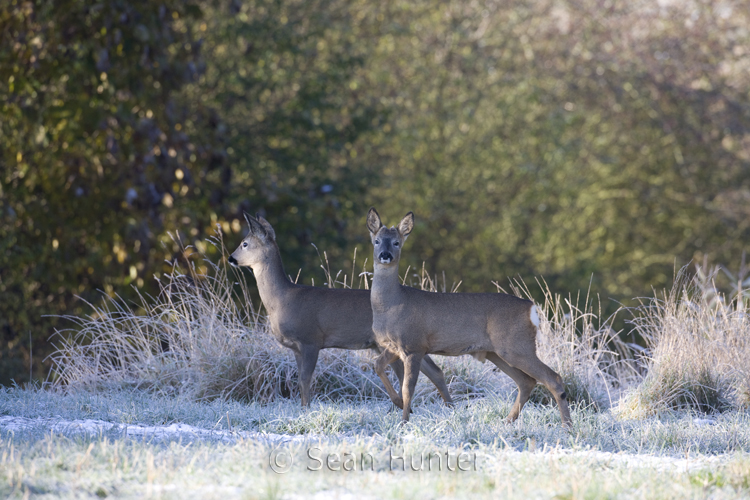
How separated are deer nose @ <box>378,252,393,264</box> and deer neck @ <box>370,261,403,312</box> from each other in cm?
16

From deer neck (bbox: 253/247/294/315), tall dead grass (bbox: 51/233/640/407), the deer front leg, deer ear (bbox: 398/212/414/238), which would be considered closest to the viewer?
deer ear (bbox: 398/212/414/238)

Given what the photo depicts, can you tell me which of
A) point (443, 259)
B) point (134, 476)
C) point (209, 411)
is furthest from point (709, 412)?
point (443, 259)

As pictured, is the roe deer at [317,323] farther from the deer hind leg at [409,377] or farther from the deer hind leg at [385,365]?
the deer hind leg at [409,377]

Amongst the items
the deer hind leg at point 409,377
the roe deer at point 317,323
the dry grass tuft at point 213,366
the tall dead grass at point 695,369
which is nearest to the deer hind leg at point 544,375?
the deer hind leg at point 409,377

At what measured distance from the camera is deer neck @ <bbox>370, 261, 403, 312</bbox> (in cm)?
591

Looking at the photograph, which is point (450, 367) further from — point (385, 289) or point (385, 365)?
point (385, 289)

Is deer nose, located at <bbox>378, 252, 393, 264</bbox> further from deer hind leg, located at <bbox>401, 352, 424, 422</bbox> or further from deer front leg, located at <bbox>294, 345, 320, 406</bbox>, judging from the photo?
deer front leg, located at <bbox>294, 345, 320, 406</bbox>

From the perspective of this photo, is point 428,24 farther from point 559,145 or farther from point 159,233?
point 159,233

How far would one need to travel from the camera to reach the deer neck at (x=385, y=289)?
19.4 feet

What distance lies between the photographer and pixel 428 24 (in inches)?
679

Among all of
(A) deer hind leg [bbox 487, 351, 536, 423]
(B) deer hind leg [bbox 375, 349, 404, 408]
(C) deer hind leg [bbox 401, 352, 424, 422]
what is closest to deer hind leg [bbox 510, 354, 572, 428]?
(A) deer hind leg [bbox 487, 351, 536, 423]

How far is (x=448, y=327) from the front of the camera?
5.80 m

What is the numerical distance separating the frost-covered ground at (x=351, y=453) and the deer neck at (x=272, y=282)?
29.1 inches

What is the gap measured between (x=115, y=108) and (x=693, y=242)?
12965 mm
